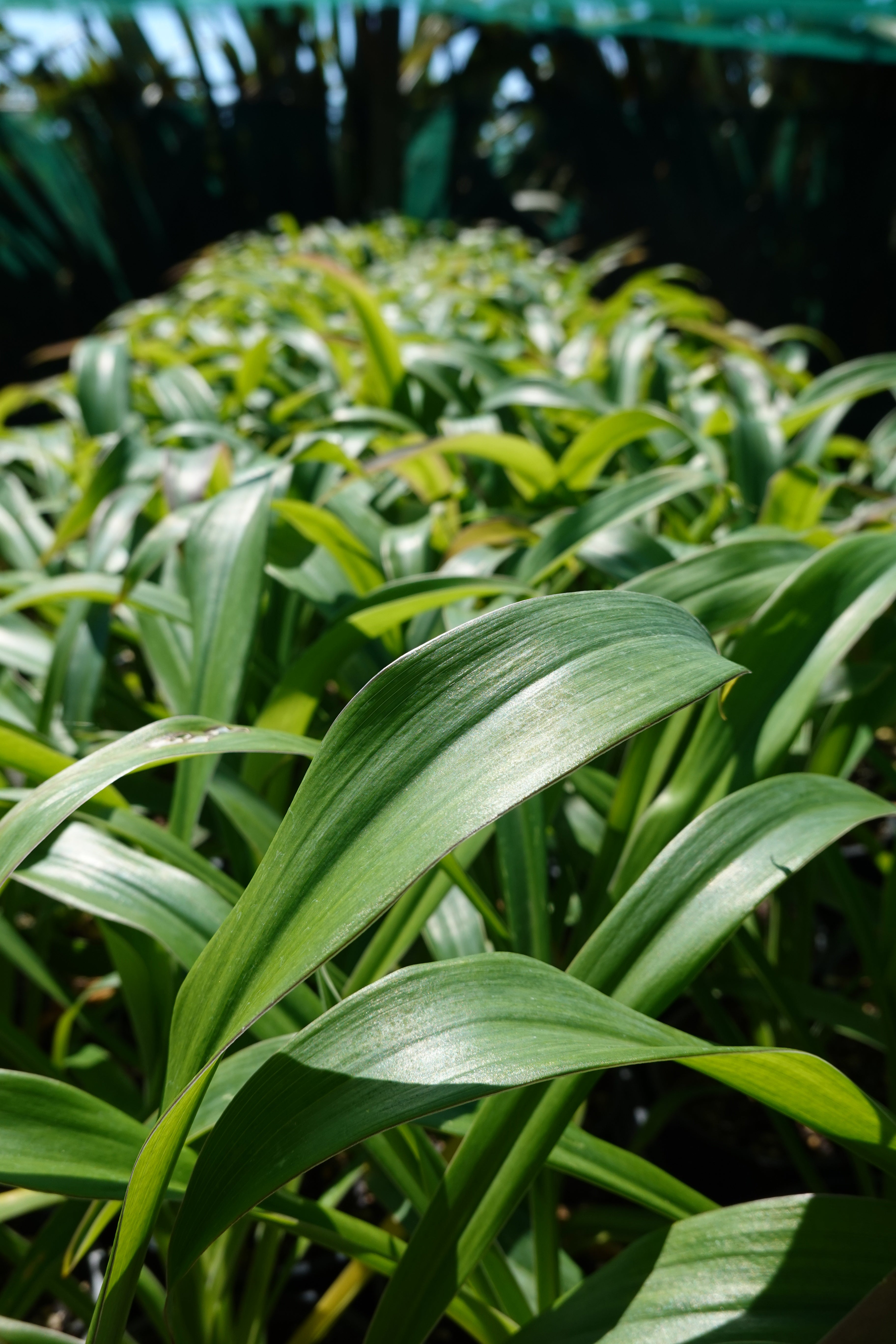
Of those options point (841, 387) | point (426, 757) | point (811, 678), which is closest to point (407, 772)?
point (426, 757)

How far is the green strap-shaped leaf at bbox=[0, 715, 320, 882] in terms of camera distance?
368mm

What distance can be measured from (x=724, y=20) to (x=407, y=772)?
6526 millimetres

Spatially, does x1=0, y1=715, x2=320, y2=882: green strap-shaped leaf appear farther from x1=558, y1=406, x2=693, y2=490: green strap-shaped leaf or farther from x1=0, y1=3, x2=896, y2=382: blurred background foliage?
x1=0, y1=3, x2=896, y2=382: blurred background foliage

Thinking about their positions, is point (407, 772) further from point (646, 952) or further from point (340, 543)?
point (340, 543)

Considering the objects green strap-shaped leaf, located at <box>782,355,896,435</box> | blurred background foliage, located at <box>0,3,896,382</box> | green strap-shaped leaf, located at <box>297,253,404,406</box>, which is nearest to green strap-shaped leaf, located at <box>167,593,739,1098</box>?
green strap-shaped leaf, located at <box>782,355,896,435</box>

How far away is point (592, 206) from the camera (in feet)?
24.2

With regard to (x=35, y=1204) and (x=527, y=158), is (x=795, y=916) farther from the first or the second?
(x=527, y=158)

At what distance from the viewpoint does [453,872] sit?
21.1 inches

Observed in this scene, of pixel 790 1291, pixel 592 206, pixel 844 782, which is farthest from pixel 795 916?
pixel 592 206

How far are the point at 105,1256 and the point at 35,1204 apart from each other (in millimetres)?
121

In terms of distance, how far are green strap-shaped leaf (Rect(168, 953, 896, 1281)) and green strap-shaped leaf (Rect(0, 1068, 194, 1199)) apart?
3.6 inches

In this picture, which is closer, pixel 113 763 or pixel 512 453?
pixel 113 763

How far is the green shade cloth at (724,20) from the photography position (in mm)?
4820

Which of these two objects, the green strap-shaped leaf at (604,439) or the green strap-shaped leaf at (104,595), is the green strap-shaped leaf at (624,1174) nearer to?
the green strap-shaped leaf at (104,595)
